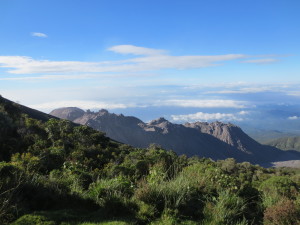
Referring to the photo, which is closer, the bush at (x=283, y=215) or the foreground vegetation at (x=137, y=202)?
the foreground vegetation at (x=137, y=202)

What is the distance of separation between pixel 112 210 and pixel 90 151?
1779 centimetres

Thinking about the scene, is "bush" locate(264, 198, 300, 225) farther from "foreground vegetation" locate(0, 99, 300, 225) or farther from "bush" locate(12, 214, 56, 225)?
"bush" locate(12, 214, 56, 225)

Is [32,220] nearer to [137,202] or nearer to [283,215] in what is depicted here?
[137,202]

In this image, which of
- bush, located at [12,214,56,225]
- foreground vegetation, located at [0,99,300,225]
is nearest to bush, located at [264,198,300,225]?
foreground vegetation, located at [0,99,300,225]

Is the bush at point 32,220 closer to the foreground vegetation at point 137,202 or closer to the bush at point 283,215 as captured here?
the foreground vegetation at point 137,202

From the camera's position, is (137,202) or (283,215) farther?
(137,202)

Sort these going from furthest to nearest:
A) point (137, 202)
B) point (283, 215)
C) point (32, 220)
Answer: point (137, 202)
point (283, 215)
point (32, 220)

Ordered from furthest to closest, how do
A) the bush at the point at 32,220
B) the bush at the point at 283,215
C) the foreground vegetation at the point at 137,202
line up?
1. the bush at the point at 283,215
2. the foreground vegetation at the point at 137,202
3. the bush at the point at 32,220

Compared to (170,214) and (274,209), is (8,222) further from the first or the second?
(274,209)

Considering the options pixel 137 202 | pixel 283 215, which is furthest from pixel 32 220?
pixel 283 215

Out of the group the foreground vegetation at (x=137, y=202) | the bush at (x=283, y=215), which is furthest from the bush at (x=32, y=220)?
the bush at (x=283, y=215)

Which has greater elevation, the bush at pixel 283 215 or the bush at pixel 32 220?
the bush at pixel 32 220

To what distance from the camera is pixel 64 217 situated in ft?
17.3

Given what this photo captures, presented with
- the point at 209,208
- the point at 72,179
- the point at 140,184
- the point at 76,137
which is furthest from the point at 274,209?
the point at 76,137
